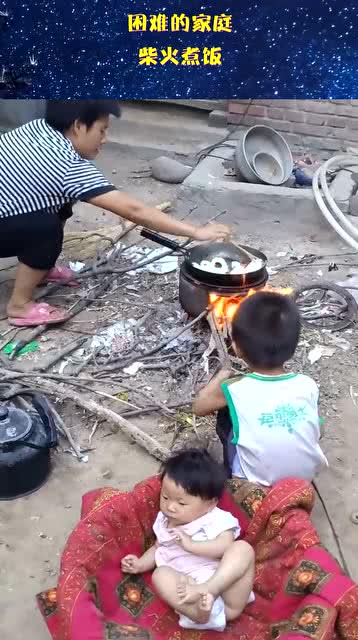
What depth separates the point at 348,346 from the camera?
13.1 feet

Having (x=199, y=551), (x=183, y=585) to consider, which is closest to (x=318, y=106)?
(x=199, y=551)

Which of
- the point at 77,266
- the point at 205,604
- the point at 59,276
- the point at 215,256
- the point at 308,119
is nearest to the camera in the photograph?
the point at 205,604

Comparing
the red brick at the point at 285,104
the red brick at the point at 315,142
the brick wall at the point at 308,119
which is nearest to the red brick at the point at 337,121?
the brick wall at the point at 308,119

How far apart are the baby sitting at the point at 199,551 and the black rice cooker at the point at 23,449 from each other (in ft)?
2.30

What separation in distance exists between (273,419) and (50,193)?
77.8 inches

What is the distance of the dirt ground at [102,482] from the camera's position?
8.59 feet

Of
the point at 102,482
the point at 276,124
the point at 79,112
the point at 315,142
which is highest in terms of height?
the point at 79,112

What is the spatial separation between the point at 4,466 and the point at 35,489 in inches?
9.0

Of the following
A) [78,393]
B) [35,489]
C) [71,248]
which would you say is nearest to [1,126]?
[71,248]

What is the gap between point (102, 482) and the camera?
3.08m

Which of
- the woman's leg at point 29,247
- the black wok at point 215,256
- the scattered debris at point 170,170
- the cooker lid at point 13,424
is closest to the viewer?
the cooker lid at point 13,424

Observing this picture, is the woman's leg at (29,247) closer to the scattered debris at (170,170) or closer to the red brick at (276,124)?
the scattered debris at (170,170)

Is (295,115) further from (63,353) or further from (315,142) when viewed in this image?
(63,353)

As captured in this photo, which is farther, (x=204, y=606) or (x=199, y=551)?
(x=199, y=551)
